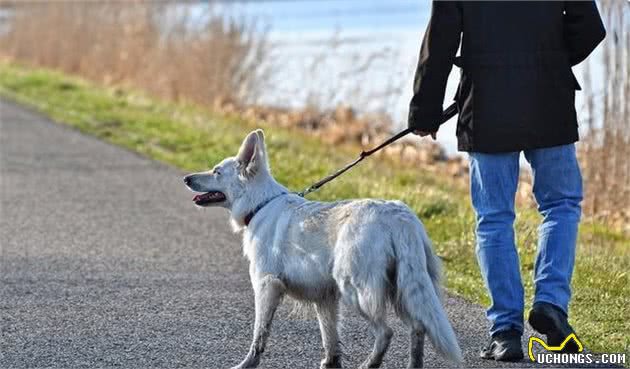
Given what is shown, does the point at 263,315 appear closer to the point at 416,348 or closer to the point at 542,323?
the point at 416,348

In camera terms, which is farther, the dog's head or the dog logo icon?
the dog's head

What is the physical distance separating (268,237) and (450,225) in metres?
4.02

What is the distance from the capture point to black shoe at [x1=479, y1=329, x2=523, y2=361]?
6.71 m

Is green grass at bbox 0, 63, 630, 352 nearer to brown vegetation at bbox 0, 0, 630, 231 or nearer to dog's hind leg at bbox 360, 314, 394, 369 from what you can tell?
brown vegetation at bbox 0, 0, 630, 231

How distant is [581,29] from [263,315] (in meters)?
1.94

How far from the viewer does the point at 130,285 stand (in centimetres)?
879

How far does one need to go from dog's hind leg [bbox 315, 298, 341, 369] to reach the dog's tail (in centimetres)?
51

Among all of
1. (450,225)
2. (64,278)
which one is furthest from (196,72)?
(64,278)

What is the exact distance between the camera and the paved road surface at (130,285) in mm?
7055

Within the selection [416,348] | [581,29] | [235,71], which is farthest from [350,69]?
[416,348]

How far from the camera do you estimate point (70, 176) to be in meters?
13.8

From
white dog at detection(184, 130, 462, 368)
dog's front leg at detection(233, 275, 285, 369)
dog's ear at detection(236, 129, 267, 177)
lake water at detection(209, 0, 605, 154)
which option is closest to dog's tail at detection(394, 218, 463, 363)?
white dog at detection(184, 130, 462, 368)

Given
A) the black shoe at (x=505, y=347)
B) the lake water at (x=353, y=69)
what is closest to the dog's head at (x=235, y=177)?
the black shoe at (x=505, y=347)

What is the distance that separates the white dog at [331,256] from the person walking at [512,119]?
54cm
